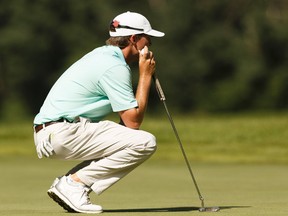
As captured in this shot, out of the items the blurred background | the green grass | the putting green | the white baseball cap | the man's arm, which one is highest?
the white baseball cap

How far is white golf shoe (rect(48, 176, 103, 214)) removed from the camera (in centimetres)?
659

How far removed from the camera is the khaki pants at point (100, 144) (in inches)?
259

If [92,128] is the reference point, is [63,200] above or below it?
below

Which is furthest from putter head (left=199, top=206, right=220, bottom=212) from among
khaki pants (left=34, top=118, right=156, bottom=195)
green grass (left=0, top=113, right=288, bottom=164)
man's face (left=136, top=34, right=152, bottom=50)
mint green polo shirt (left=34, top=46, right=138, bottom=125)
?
green grass (left=0, top=113, right=288, bottom=164)

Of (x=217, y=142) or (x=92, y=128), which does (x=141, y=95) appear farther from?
(x=217, y=142)

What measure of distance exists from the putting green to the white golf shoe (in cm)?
9

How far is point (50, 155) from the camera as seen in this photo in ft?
21.9

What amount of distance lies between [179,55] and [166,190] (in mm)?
36578

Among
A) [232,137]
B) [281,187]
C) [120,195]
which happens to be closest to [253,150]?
[232,137]

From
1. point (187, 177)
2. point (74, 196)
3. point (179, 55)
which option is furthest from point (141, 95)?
point (179, 55)

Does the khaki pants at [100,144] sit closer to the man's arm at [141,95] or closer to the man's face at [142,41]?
the man's arm at [141,95]

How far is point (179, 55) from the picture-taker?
45719mm

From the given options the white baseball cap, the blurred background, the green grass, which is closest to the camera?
the white baseball cap

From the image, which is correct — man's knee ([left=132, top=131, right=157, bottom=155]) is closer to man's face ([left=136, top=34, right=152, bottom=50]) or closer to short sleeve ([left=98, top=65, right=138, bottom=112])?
short sleeve ([left=98, top=65, right=138, bottom=112])
